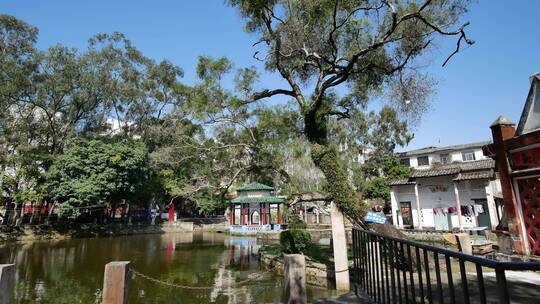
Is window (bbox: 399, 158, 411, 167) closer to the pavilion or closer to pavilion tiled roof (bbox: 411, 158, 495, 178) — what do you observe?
pavilion tiled roof (bbox: 411, 158, 495, 178)

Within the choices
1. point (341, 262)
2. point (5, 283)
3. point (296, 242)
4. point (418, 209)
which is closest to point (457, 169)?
point (418, 209)

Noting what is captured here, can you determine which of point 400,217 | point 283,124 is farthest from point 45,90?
point 400,217

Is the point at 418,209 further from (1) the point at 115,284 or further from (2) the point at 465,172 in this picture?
(1) the point at 115,284

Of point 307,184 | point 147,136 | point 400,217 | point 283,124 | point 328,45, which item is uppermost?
point 147,136

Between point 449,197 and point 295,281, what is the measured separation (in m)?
21.1

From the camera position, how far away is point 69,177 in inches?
963

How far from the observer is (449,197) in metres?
22.1

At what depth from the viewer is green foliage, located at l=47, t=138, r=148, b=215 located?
78.6 ft

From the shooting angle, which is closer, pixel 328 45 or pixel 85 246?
pixel 328 45

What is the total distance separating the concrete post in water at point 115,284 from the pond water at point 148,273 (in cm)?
397

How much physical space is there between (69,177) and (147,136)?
8191 mm

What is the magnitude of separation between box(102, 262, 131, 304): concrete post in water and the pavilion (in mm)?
24638

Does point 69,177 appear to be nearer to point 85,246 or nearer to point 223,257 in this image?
point 85,246

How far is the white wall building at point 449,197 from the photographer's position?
20142 mm
